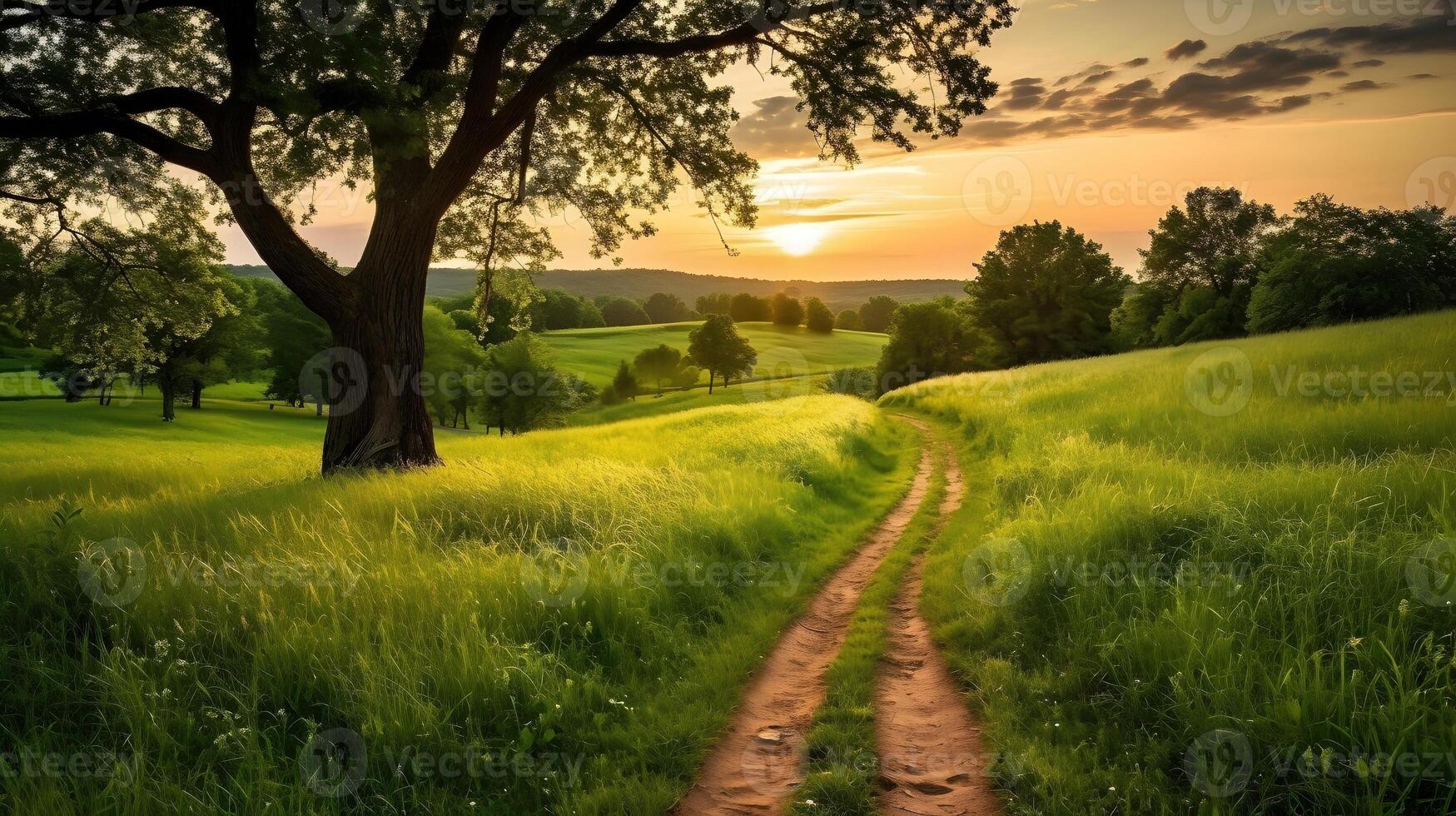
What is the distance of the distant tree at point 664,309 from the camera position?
156375 millimetres

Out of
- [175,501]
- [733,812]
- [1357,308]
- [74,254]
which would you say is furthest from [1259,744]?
[1357,308]

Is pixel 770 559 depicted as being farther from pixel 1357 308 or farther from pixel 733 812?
pixel 1357 308

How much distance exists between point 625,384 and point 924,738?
254 feet

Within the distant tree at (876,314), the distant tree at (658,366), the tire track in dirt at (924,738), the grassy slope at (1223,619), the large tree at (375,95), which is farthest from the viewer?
the distant tree at (876,314)

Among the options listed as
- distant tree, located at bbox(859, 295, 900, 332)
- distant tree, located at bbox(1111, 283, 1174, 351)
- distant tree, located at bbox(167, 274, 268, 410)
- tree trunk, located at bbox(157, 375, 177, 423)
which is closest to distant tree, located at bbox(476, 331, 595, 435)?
distant tree, located at bbox(167, 274, 268, 410)

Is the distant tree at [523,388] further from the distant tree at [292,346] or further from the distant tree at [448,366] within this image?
the distant tree at [292,346]

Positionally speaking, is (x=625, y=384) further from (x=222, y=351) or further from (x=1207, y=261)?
(x=1207, y=261)

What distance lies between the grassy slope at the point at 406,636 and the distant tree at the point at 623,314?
140 m

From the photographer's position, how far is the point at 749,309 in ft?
463

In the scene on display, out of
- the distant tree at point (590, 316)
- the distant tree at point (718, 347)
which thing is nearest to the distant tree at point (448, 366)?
the distant tree at point (718, 347)

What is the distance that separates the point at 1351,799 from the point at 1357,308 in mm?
56725

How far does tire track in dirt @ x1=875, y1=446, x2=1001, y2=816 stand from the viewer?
378 cm

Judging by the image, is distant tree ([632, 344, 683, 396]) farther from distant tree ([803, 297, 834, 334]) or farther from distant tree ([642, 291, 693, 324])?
distant tree ([642, 291, 693, 324])

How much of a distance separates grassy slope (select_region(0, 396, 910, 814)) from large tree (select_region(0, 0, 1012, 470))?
4.14 m
